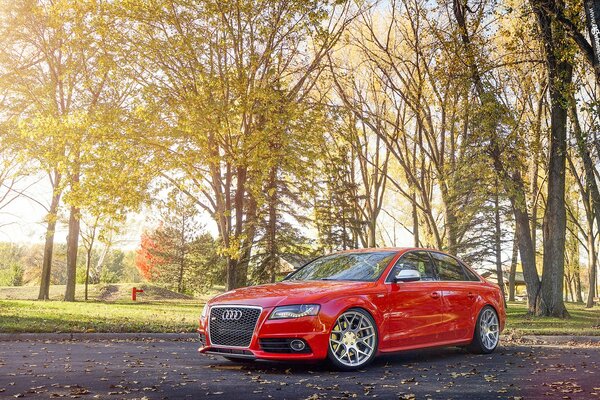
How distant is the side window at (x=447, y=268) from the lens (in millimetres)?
Result: 9883

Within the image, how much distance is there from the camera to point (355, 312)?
Result: 809cm

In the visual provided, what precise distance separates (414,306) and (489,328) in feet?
7.02

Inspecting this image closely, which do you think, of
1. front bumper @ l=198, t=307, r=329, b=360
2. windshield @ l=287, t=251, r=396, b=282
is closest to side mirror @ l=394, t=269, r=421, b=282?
windshield @ l=287, t=251, r=396, b=282

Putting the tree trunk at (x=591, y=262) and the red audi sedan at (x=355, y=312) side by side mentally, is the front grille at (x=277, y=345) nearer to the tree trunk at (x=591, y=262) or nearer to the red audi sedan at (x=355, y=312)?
the red audi sedan at (x=355, y=312)

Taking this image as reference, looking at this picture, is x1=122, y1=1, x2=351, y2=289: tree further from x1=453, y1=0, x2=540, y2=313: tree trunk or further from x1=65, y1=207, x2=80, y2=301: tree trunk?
x1=65, y1=207, x2=80, y2=301: tree trunk

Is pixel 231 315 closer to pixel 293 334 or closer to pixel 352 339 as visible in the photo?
pixel 293 334

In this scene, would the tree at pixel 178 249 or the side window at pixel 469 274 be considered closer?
the side window at pixel 469 274

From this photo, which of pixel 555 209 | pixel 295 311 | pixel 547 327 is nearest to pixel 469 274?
pixel 295 311

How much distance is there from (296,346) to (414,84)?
17.2 m

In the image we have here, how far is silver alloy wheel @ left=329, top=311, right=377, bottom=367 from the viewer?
7902 millimetres

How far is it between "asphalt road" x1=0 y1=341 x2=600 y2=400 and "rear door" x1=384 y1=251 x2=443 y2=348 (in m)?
0.37

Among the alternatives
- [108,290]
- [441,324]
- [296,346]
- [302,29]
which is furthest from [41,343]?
[108,290]

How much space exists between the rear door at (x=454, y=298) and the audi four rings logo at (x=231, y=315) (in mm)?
3138

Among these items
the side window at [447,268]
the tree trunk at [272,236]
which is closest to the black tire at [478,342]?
the side window at [447,268]
